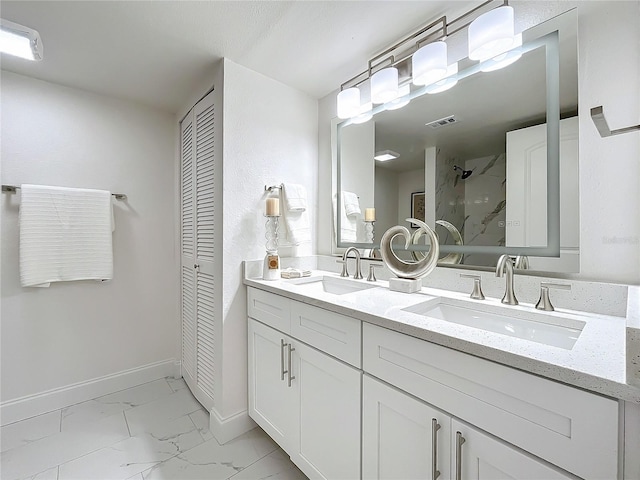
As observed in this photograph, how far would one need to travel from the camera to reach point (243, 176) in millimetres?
1687

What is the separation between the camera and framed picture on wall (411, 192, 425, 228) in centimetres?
148

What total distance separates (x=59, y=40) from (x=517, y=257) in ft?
7.87

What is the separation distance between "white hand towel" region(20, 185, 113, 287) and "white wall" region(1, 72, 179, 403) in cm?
11

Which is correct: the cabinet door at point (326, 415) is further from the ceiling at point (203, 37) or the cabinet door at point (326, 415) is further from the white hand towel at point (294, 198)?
the ceiling at point (203, 37)

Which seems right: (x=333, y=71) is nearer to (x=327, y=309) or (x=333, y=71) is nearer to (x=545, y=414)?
(x=327, y=309)

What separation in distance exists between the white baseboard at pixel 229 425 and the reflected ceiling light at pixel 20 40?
207cm

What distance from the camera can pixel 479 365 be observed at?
0.72 m

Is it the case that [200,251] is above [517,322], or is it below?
above

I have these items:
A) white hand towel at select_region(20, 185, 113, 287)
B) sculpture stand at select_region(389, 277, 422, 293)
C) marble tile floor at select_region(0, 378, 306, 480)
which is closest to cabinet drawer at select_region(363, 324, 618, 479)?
sculpture stand at select_region(389, 277, 422, 293)

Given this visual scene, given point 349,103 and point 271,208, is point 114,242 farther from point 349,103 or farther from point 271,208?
point 349,103

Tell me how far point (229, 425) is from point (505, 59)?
7.43 feet

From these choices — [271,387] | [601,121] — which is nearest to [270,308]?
[271,387]

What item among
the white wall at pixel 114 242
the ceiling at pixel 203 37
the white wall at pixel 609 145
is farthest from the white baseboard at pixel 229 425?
the ceiling at pixel 203 37

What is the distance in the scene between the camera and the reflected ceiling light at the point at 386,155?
1.62 m
